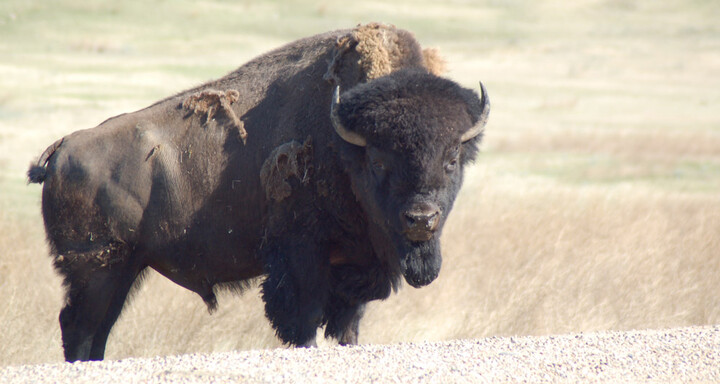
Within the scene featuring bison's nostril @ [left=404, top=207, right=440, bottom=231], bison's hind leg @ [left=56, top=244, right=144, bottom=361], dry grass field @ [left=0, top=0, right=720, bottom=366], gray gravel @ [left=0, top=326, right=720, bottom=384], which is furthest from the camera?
dry grass field @ [left=0, top=0, right=720, bottom=366]

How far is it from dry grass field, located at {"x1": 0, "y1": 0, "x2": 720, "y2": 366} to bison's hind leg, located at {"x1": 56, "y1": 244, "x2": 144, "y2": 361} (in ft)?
3.85

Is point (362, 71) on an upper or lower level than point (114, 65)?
upper

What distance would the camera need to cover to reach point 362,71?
6062 millimetres

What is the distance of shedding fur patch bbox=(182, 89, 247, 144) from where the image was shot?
632cm

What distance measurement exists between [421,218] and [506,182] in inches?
432

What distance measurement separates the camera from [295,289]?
19.2 ft

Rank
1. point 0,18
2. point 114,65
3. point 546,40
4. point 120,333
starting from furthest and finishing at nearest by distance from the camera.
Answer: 1. point 546,40
2. point 0,18
3. point 114,65
4. point 120,333

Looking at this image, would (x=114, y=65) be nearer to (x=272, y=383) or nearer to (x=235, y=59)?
(x=235, y=59)

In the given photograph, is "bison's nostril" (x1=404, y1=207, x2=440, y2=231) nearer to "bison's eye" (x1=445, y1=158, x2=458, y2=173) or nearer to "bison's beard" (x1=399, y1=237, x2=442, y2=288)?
"bison's beard" (x1=399, y1=237, x2=442, y2=288)

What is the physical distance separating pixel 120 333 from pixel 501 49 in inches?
1696

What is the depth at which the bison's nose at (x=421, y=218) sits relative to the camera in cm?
521

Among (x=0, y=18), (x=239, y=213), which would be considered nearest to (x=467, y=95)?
(x=239, y=213)

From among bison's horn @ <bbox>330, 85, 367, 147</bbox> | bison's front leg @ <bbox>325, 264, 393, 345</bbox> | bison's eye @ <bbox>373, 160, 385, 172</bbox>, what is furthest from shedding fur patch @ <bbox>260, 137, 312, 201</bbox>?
bison's front leg @ <bbox>325, 264, 393, 345</bbox>

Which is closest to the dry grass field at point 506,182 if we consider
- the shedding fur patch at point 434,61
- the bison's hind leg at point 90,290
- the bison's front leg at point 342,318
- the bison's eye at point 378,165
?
the bison's hind leg at point 90,290
